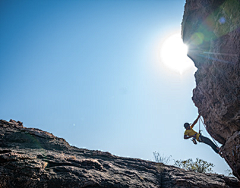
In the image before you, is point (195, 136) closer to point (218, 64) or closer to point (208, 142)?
point (208, 142)

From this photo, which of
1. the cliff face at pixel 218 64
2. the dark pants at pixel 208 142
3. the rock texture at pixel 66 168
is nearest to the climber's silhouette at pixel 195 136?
the dark pants at pixel 208 142

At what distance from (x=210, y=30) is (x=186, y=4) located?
2.35 metres

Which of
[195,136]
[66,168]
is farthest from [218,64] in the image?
[66,168]

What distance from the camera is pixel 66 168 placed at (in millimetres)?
5285

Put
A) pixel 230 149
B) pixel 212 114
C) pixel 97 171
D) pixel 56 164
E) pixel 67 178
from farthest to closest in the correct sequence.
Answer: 1. pixel 212 114
2. pixel 230 149
3. pixel 97 171
4. pixel 56 164
5. pixel 67 178

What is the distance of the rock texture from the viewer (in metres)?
4.58

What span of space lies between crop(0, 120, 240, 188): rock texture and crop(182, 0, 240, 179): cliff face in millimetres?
2538

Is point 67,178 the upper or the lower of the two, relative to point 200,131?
lower

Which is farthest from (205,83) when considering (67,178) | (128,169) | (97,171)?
(67,178)

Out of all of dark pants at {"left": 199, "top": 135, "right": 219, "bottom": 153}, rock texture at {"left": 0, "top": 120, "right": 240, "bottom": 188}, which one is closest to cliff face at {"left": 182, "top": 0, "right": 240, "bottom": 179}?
dark pants at {"left": 199, "top": 135, "right": 219, "bottom": 153}

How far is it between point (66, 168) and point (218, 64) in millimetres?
8155

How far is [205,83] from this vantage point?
8945mm

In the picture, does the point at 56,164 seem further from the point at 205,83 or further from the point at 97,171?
the point at 205,83

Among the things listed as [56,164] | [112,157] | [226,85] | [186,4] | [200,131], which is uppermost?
[186,4]
